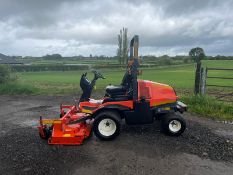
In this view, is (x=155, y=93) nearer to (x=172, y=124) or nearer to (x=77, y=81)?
(x=172, y=124)

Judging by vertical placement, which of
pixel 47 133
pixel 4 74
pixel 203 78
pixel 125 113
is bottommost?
pixel 47 133

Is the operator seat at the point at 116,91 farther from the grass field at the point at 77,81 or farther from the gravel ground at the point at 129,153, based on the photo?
the grass field at the point at 77,81

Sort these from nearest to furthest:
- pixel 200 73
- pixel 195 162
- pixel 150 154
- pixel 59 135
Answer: pixel 195 162 → pixel 150 154 → pixel 59 135 → pixel 200 73

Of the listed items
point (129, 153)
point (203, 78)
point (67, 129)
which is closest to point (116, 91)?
point (67, 129)

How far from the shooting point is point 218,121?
27.0 feet

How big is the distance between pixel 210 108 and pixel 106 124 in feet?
14.0

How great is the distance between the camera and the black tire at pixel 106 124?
→ 6180 millimetres

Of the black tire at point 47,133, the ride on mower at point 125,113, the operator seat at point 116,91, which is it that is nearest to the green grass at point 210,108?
the ride on mower at point 125,113

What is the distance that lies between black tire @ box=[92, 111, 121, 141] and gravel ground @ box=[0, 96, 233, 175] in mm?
144

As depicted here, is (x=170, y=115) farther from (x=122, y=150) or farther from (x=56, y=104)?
(x=56, y=104)

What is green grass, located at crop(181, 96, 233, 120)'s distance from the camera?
8.70 metres

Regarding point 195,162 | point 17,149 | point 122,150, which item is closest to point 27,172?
point 17,149

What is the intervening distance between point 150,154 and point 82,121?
1793mm

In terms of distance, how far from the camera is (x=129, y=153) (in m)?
5.47
